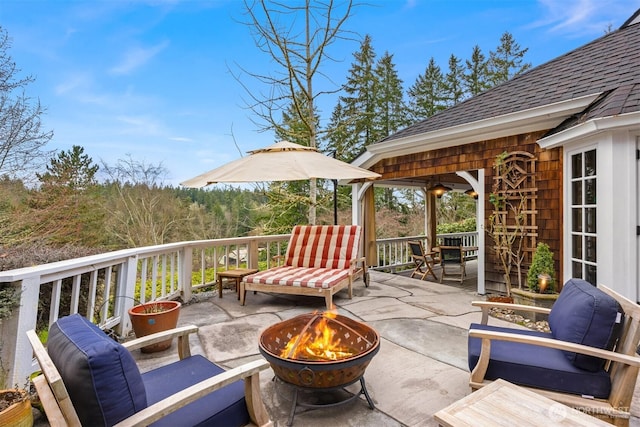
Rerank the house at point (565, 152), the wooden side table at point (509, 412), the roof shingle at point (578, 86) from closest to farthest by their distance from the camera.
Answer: the wooden side table at point (509, 412) < the house at point (565, 152) < the roof shingle at point (578, 86)

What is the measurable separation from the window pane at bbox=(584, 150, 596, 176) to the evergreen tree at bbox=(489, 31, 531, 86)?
49.0ft

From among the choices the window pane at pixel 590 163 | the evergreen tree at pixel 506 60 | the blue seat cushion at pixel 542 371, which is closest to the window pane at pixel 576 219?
the window pane at pixel 590 163

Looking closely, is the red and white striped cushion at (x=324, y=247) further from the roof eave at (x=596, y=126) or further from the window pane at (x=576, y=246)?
the roof eave at (x=596, y=126)

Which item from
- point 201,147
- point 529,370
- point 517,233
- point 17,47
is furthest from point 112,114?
point 529,370

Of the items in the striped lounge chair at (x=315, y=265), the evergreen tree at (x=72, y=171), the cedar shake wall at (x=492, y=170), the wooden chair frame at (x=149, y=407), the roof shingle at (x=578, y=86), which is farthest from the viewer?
the evergreen tree at (x=72, y=171)

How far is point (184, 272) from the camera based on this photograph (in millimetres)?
5004

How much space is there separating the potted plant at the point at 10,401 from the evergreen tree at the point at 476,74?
19.2 m

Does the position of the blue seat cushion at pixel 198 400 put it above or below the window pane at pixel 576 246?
below

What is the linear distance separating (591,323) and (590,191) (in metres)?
2.89

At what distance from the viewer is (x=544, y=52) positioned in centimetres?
1702

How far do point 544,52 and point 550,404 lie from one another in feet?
66.9

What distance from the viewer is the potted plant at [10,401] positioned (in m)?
1.75

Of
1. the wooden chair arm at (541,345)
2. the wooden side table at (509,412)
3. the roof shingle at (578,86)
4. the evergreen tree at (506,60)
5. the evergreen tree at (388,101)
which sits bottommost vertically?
the wooden side table at (509,412)

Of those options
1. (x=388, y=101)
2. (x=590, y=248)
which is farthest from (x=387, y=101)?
(x=590, y=248)
